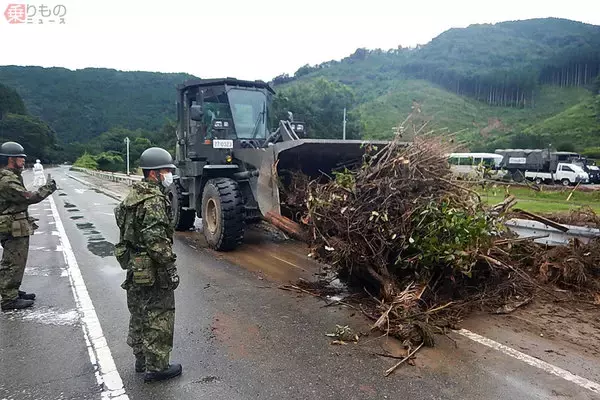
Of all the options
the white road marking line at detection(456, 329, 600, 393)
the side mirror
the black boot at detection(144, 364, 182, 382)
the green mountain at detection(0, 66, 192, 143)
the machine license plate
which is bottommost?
the black boot at detection(144, 364, 182, 382)

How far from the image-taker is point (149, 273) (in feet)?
11.0

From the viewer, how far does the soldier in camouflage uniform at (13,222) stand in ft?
16.3

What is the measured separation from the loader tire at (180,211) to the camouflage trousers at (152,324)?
247 inches

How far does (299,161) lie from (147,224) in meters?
4.13

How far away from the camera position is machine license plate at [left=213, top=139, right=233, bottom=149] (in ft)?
26.9

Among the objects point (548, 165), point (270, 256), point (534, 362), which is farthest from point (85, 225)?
point (548, 165)

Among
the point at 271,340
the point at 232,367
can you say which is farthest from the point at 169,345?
the point at 271,340

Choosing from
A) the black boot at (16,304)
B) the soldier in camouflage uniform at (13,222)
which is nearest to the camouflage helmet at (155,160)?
the soldier in camouflage uniform at (13,222)

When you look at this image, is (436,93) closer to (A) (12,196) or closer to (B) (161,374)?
(A) (12,196)

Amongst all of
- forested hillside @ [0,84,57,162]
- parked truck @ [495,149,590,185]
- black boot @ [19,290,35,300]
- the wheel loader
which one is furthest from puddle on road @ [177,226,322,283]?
forested hillside @ [0,84,57,162]

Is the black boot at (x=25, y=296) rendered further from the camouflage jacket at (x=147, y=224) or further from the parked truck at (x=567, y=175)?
the parked truck at (x=567, y=175)

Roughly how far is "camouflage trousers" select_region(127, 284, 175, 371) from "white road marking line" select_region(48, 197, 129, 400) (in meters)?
0.25

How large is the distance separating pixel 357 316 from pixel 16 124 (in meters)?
87.8

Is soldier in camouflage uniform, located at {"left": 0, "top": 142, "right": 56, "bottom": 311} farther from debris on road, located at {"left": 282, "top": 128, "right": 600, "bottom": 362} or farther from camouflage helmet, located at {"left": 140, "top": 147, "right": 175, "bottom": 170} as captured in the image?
debris on road, located at {"left": 282, "top": 128, "right": 600, "bottom": 362}
